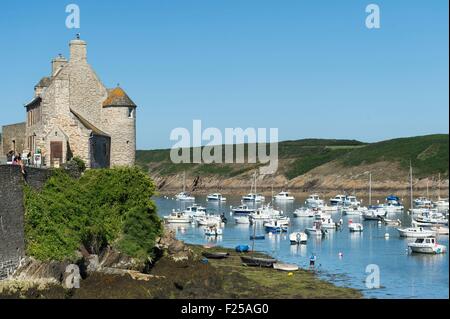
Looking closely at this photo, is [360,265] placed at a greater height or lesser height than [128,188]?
lesser

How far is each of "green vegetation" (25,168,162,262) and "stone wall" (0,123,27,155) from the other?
12.3 m

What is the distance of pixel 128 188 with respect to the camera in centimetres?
5619

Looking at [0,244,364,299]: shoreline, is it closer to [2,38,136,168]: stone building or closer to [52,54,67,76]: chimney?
[2,38,136,168]: stone building

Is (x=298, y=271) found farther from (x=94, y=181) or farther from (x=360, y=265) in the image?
(x=94, y=181)

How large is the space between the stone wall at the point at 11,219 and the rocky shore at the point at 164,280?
679 mm

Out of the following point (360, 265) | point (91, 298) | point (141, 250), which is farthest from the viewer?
point (360, 265)

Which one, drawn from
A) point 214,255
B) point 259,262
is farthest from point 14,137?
point 259,262

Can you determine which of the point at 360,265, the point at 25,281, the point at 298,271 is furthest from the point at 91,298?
the point at 360,265

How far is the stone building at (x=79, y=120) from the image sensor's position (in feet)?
189

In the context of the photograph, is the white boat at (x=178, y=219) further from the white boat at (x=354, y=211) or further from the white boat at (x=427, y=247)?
the white boat at (x=427, y=247)

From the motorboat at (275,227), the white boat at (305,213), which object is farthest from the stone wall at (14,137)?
the white boat at (305,213)
